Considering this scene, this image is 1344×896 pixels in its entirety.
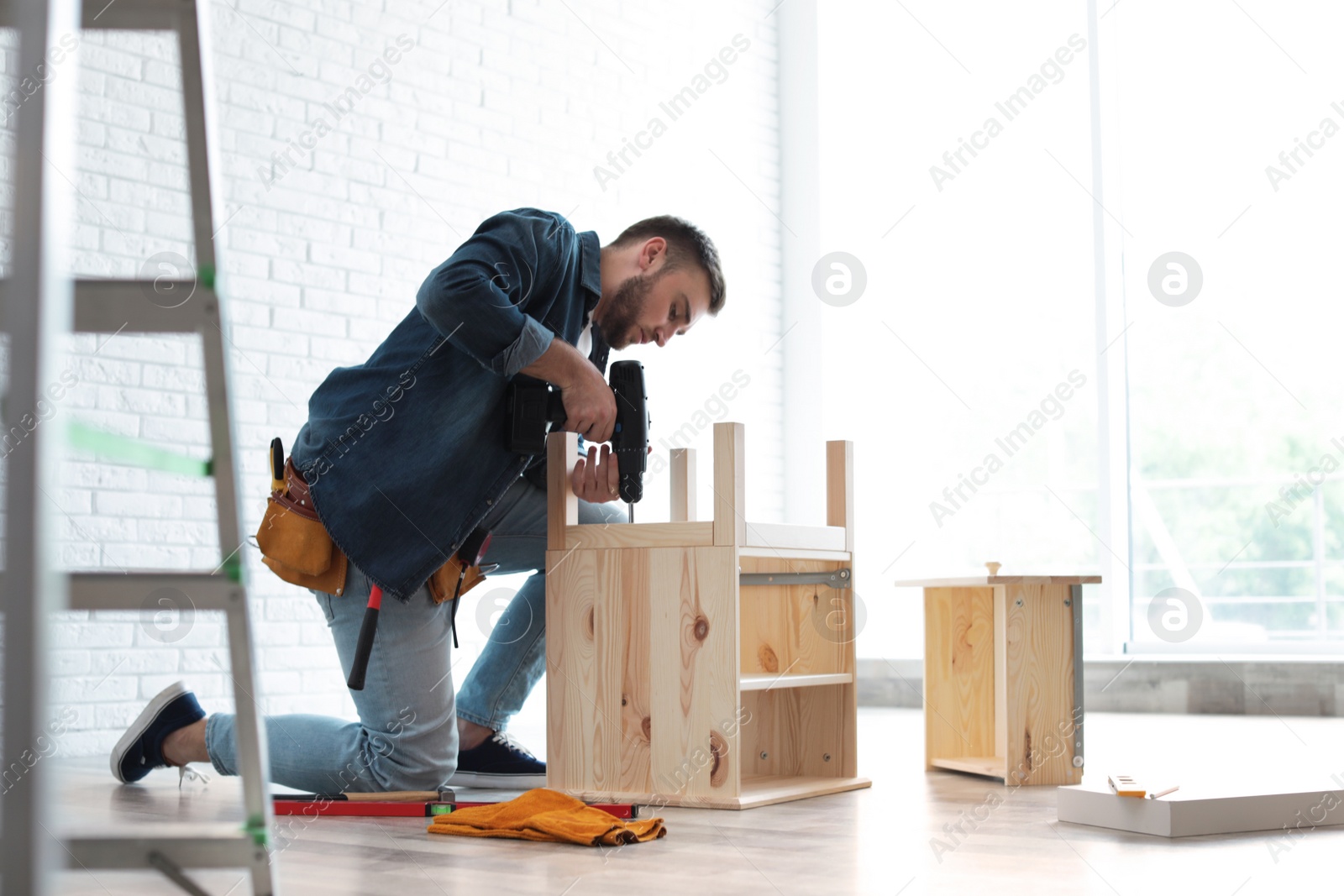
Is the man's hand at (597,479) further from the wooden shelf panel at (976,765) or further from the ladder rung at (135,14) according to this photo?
the ladder rung at (135,14)

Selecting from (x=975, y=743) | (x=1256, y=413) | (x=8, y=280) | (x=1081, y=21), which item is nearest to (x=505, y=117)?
(x=1081, y=21)

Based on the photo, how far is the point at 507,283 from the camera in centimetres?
208

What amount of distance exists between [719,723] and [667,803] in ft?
0.56

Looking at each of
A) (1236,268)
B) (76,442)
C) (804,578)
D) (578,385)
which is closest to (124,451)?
(76,442)

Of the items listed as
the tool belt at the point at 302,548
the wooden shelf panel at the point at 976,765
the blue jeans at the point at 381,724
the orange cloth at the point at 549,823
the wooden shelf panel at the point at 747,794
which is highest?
the tool belt at the point at 302,548

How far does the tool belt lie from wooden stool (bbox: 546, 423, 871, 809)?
20cm

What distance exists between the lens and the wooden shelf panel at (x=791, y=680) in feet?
6.89

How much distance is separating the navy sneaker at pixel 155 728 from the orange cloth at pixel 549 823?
63 centimetres

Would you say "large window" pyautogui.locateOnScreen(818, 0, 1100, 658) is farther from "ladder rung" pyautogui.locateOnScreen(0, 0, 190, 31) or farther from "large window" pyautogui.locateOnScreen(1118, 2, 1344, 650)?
"ladder rung" pyautogui.locateOnScreen(0, 0, 190, 31)

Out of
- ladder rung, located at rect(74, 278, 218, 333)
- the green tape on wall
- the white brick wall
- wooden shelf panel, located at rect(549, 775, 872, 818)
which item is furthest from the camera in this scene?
the white brick wall

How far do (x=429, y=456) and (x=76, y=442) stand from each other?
1.36 meters

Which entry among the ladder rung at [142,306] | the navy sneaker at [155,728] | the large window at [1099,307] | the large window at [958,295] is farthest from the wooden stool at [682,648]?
the large window at [958,295]

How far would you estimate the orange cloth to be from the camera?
5.62 feet

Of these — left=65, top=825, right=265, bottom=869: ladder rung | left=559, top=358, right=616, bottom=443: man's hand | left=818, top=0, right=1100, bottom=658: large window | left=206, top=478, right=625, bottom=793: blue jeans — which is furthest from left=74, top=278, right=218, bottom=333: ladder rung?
left=818, top=0, right=1100, bottom=658: large window
